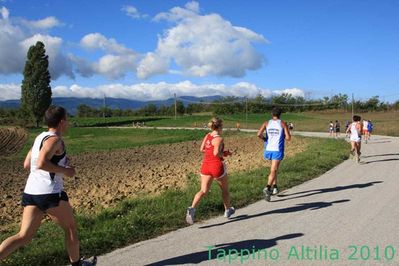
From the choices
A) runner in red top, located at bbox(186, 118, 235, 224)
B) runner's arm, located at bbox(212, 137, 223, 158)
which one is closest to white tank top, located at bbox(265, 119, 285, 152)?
runner in red top, located at bbox(186, 118, 235, 224)

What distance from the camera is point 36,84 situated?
232 ft

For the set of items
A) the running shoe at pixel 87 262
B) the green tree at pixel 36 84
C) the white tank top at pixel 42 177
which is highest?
the green tree at pixel 36 84

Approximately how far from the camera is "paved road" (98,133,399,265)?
5672 mm

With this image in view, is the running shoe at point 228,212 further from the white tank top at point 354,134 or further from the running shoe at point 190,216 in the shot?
the white tank top at point 354,134

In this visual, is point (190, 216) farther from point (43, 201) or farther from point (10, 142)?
point (10, 142)

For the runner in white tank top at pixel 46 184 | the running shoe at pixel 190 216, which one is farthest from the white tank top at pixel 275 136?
the runner in white tank top at pixel 46 184

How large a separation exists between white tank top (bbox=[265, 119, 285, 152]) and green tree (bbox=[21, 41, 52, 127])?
63309 millimetres

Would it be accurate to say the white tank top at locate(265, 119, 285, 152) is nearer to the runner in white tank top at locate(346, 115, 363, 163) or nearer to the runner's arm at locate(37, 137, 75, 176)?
the runner's arm at locate(37, 137, 75, 176)

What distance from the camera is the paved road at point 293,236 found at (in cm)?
567

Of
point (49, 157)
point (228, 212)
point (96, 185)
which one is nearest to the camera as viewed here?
point (49, 157)

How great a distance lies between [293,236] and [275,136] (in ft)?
12.0

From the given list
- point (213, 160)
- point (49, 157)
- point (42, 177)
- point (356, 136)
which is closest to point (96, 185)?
point (213, 160)

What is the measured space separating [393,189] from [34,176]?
8.40 meters

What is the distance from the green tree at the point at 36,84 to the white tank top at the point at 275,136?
63309mm
